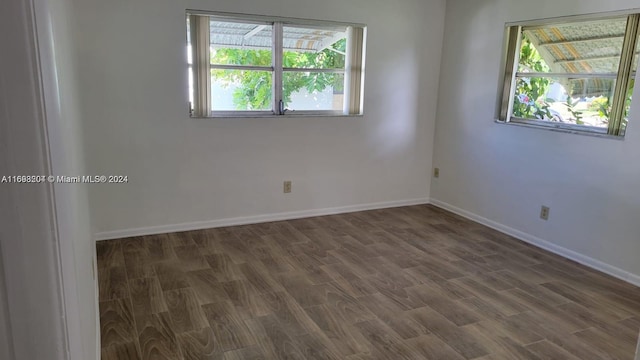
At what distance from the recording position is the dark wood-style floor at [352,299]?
92.1 inches

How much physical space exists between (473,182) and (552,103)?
1090 millimetres

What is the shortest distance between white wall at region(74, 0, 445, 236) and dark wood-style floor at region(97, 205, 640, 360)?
0.39 meters

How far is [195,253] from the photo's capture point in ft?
11.5

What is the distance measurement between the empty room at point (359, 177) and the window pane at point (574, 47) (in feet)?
0.05

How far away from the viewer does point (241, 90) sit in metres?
4.06

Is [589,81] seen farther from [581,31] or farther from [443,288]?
[443,288]

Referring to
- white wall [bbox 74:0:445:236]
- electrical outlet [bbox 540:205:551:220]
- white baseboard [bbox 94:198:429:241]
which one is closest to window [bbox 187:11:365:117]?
white wall [bbox 74:0:445:236]

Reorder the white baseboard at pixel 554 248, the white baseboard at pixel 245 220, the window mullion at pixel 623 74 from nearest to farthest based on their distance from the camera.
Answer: the window mullion at pixel 623 74 < the white baseboard at pixel 554 248 < the white baseboard at pixel 245 220

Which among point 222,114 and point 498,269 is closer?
point 498,269

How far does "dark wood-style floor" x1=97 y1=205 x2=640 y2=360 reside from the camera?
2340 millimetres

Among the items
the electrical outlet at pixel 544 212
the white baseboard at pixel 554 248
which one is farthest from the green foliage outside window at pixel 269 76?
the electrical outlet at pixel 544 212

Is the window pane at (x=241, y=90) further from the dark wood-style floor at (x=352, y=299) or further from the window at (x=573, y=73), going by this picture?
the window at (x=573, y=73)

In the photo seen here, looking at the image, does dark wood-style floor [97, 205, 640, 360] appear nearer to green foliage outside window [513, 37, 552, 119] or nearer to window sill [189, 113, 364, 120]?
window sill [189, 113, 364, 120]

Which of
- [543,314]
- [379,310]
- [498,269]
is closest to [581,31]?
[498,269]
